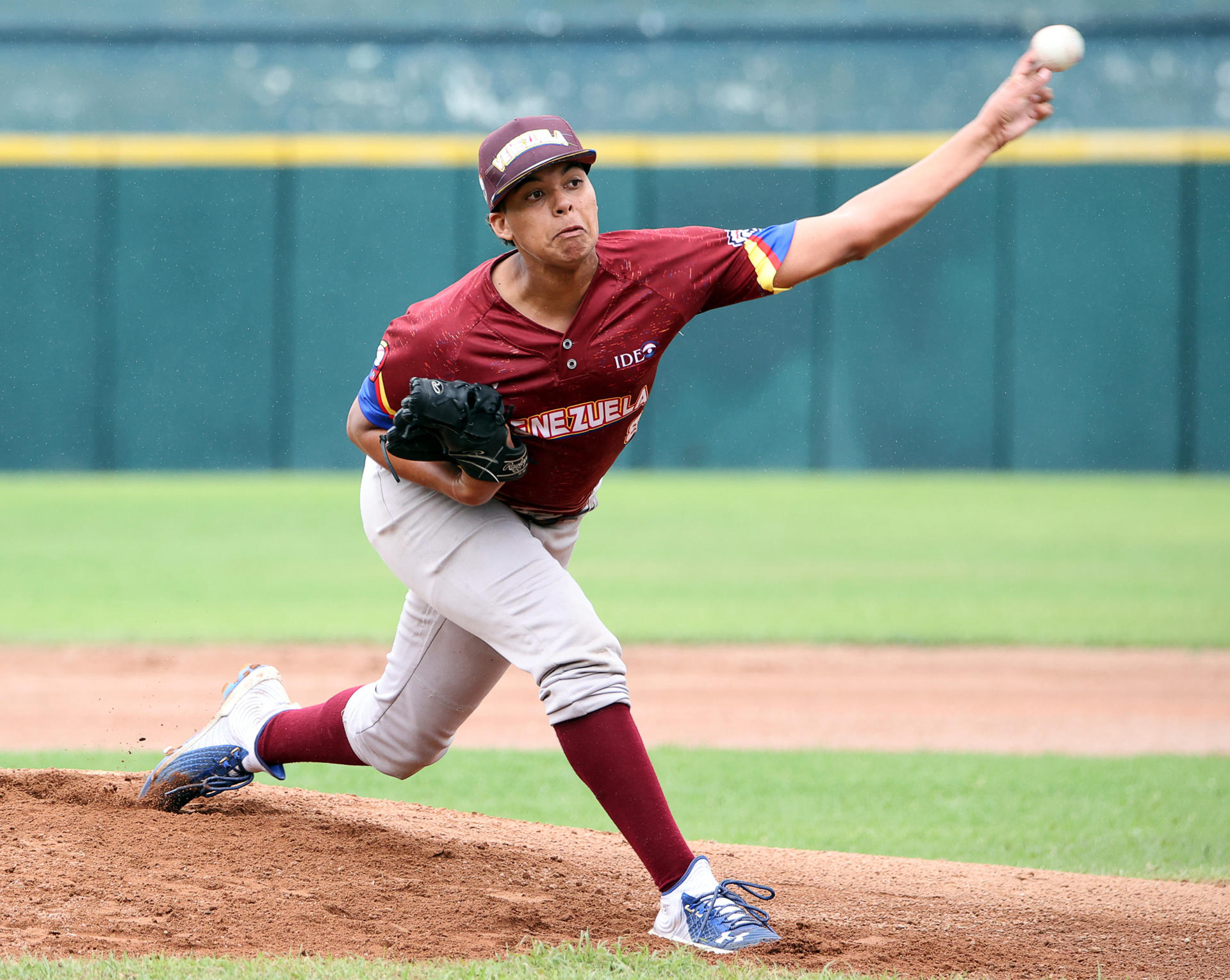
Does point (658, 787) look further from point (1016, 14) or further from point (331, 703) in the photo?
point (1016, 14)

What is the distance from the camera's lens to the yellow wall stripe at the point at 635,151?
15555 mm

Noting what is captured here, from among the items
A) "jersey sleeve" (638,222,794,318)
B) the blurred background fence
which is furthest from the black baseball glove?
the blurred background fence

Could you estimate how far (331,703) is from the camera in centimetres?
331

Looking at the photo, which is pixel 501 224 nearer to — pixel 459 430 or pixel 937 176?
pixel 459 430

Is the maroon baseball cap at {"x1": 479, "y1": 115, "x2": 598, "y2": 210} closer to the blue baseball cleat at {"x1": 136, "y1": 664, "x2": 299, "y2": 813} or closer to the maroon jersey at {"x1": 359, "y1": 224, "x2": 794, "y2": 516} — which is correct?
the maroon jersey at {"x1": 359, "y1": 224, "x2": 794, "y2": 516}

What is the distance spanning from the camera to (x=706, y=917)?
265 centimetres

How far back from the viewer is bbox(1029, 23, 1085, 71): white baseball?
104 inches

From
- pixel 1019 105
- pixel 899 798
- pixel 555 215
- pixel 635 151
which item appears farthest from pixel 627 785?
pixel 635 151

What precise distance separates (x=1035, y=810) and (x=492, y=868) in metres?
2.07

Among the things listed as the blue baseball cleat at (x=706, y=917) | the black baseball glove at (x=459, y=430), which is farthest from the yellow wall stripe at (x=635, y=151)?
the blue baseball cleat at (x=706, y=917)

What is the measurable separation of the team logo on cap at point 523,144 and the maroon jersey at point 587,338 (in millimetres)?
246

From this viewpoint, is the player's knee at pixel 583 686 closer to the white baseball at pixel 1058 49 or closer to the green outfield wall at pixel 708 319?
the white baseball at pixel 1058 49

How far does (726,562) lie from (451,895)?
288 inches

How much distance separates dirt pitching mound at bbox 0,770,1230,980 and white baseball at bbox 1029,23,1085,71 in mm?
1661
